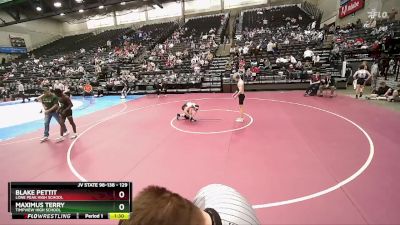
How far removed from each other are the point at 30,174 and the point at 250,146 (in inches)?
192

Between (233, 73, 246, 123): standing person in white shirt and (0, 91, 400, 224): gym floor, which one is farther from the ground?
(233, 73, 246, 123): standing person in white shirt

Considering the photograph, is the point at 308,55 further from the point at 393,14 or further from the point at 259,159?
the point at 259,159

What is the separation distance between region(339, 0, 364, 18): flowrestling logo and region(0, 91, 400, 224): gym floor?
13.9 meters

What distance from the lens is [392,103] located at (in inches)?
376

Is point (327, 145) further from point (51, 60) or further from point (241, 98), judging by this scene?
point (51, 60)

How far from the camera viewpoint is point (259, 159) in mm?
5020

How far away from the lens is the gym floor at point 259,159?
3514mm

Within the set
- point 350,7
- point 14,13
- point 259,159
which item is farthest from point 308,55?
point 14,13

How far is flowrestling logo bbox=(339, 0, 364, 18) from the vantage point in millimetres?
18484
